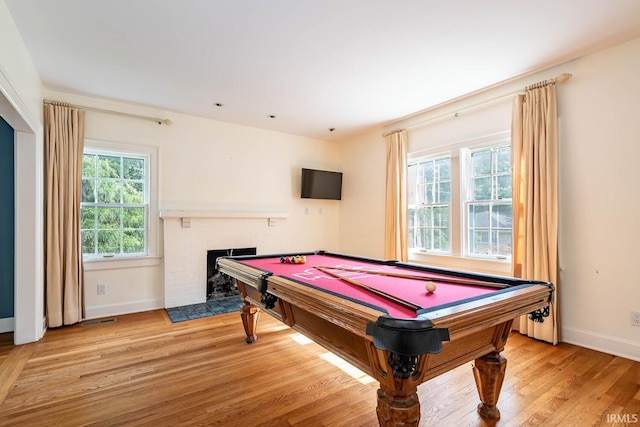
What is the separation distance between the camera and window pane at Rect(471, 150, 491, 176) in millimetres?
3688

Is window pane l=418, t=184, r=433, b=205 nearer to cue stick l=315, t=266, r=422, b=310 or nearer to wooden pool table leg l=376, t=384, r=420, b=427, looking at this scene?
cue stick l=315, t=266, r=422, b=310

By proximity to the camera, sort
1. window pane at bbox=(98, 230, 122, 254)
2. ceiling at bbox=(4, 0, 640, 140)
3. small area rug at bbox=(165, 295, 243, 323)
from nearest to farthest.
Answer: ceiling at bbox=(4, 0, 640, 140) < small area rug at bbox=(165, 295, 243, 323) < window pane at bbox=(98, 230, 122, 254)

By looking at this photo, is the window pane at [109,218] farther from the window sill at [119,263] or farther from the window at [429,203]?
the window at [429,203]

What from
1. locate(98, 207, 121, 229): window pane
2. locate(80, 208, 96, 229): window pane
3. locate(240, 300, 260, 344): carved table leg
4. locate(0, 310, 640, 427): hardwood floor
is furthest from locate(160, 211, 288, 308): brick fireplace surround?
locate(240, 300, 260, 344): carved table leg

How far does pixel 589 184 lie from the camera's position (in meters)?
2.82

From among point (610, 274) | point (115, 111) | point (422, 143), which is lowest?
point (610, 274)

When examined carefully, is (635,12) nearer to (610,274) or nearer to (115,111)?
(610,274)

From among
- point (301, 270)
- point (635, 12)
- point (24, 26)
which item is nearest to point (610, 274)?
point (635, 12)

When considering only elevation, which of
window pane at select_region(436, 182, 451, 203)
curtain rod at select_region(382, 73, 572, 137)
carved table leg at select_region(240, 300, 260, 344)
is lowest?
carved table leg at select_region(240, 300, 260, 344)

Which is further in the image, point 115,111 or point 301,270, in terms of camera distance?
point 115,111

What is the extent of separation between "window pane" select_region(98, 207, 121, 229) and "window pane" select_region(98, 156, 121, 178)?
17.2 inches

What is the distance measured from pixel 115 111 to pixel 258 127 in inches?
75.4

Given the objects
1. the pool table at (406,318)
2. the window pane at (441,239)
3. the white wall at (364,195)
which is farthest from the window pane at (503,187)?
the pool table at (406,318)

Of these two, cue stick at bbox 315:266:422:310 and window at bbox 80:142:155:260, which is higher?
window at bbox 80:142:155:260
